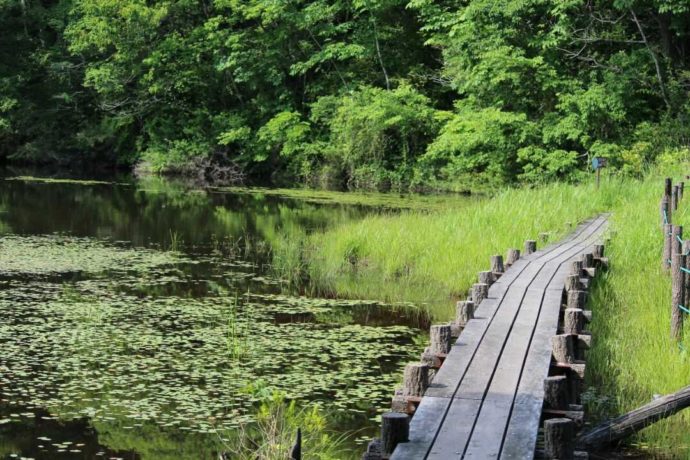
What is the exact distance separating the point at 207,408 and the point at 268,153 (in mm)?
24668

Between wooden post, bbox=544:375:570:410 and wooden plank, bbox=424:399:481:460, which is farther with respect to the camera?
wooden post, bbox=544:375:570:410

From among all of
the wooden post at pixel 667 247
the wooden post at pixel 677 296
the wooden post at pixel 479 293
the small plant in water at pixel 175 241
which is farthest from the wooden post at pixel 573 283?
the small plant in water at pixel 175 241

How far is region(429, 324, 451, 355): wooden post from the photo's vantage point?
18.0 feet

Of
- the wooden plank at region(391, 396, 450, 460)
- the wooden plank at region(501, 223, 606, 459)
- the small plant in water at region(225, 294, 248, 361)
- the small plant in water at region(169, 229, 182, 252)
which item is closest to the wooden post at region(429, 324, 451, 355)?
the wooden plank at region(501, 223, 606, 459)

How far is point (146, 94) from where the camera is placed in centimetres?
3244

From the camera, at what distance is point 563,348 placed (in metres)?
5.50

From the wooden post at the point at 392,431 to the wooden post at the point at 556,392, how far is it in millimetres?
997

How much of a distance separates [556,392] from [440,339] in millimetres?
962

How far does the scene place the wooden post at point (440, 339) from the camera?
5.48 m

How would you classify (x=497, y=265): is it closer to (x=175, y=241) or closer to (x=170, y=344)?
(x=170, y=344)

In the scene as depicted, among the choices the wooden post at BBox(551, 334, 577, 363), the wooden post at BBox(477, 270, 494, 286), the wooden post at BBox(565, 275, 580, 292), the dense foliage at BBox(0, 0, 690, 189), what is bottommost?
the wooden post at BBox(551, 334, 577, 363)

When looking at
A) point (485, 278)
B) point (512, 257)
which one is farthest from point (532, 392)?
point (512, 257)

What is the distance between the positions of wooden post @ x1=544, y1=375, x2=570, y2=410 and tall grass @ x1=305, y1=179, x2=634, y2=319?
4.73m

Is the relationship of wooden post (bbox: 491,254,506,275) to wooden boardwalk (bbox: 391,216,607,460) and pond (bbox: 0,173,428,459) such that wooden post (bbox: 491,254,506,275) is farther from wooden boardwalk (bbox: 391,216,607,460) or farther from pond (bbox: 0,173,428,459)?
pond (bbox: 0,173,428,459)
